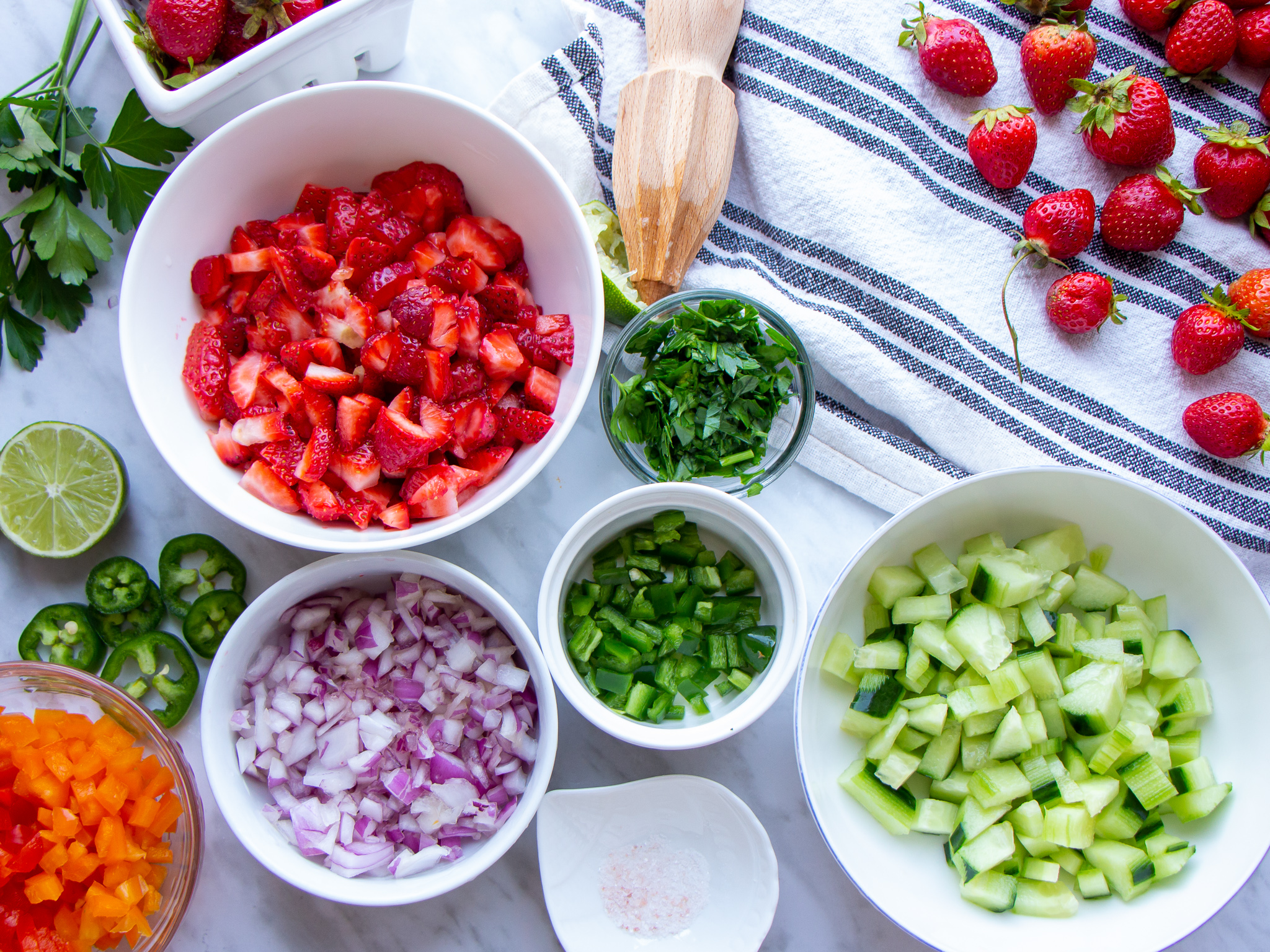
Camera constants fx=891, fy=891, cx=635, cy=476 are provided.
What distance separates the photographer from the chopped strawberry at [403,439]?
4.32 feet

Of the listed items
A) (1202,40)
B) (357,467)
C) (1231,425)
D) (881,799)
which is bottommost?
(881,799)

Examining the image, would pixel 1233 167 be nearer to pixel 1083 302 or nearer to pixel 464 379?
pixel 1083 302

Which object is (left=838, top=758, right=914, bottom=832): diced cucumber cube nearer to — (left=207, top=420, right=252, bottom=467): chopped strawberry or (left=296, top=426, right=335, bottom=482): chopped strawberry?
(left=296, top=426, right=335, bottom=482): chopped strawberry

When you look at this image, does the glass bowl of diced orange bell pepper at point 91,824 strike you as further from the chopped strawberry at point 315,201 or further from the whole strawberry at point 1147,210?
the whole strawberry at point 1147,210

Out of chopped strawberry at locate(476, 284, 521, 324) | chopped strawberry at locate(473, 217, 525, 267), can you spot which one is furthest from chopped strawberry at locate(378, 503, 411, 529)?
chopped strawberry at locate(473, 217, 525, 267)

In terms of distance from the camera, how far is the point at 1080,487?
1.56m

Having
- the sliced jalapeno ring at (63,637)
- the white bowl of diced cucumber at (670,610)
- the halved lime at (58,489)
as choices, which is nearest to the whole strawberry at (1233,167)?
the white bowl of diced cucumber at (670,610)

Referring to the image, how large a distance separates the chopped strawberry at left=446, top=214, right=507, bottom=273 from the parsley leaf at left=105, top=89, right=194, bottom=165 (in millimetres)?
517

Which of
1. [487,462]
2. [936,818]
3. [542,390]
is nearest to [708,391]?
[542,390]

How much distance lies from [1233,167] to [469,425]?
146 centimetres

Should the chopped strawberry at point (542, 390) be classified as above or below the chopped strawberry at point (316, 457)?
above

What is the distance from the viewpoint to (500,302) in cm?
143

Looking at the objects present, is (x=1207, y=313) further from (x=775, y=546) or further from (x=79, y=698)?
(x=79, y=698)

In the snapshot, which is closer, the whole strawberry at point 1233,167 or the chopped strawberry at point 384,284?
the chopped strawberry at point 384,284
